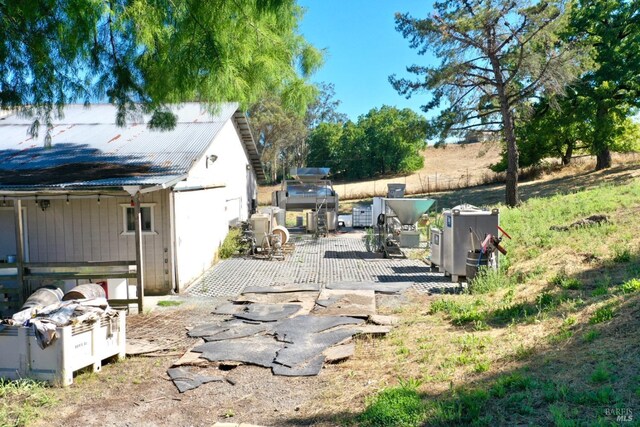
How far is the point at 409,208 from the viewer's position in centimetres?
1756

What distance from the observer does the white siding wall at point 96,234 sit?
1180 centimetres

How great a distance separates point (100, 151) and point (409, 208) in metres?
9.81

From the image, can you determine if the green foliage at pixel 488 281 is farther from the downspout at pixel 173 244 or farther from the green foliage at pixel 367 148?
the green foliage at pixel 367 148

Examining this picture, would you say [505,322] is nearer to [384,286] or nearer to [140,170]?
[384,286]

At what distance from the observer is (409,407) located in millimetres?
4863

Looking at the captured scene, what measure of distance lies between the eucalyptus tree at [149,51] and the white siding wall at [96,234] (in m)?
2.32

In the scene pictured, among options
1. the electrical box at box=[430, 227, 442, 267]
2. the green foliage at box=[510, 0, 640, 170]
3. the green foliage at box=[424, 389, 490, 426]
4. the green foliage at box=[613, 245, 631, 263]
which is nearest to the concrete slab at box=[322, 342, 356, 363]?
the green foliage at box=[424, 389, 490, 426]

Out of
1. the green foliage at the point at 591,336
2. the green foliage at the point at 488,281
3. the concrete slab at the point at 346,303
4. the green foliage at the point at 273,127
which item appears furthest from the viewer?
the green foliage at the point at 273,127

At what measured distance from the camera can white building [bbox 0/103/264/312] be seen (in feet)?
34.8

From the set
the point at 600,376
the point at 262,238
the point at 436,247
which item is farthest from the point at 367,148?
the point at 600,376

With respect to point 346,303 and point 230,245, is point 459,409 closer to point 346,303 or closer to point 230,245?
point 346,303

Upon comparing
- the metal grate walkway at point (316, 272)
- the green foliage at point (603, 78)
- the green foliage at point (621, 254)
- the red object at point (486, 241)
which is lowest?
the metal grate walkway at point (316, 272)

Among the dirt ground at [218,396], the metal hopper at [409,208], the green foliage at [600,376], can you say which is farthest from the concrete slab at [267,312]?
the metal hopper at [409,208]

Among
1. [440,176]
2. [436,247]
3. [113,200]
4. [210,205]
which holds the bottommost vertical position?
[436,247]
